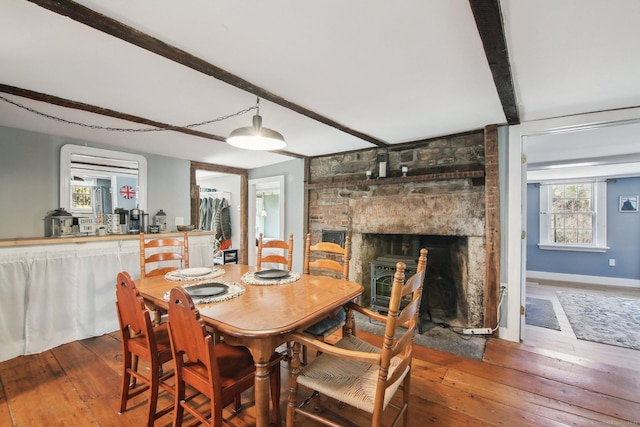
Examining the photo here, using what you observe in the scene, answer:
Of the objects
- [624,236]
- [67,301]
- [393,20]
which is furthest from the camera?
[624,236]

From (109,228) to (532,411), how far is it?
4.29m

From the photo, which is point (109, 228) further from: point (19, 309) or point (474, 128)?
point (474, 128)

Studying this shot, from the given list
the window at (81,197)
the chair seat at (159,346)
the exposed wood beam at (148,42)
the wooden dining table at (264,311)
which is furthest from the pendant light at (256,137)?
the window at (81,197)

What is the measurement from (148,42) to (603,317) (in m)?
5.20

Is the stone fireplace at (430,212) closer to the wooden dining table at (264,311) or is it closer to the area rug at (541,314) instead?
the area rug at (541,314)

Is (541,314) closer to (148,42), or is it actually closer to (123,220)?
(148,42)

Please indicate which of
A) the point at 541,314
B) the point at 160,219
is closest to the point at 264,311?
the point at 160,219

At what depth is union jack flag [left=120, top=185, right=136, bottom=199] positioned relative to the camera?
358 centimetres

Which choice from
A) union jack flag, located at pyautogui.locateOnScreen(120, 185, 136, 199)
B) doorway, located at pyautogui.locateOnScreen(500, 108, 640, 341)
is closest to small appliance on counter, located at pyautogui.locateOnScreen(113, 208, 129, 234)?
union jack flag, located at pyautogui.locateOnScreen(120, 185, 136, 199)

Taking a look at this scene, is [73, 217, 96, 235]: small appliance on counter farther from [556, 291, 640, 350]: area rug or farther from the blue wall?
the blue wall

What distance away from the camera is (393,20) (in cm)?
131

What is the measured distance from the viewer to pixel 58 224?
9.68ft

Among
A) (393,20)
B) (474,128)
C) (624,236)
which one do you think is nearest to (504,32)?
(393,20)

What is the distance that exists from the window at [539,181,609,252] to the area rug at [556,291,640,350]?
131 centimetres
